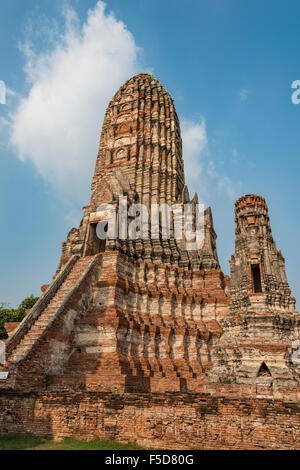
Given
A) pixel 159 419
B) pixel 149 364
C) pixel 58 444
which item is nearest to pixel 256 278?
pixel 149 364

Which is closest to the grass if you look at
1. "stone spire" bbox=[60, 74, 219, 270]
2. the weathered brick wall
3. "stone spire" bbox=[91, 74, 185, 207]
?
the weathered brick wall

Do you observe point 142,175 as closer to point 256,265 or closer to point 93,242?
point 93,242

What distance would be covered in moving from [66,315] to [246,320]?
302 inches

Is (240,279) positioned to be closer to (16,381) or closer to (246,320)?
(246,320)

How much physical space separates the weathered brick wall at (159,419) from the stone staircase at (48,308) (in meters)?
→ 2.24

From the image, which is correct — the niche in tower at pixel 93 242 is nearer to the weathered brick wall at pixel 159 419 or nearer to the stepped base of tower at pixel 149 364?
→ the stepped base of tower at pixel 149 364

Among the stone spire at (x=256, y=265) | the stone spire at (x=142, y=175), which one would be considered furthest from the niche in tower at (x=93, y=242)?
the stone spire at (x=256, y=265)

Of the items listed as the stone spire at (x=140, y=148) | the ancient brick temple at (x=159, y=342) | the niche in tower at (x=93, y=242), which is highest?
the stone spire at (x=140, y=148)

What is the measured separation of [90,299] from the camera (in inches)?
669

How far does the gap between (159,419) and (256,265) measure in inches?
346

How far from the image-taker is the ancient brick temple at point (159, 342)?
31.9ft

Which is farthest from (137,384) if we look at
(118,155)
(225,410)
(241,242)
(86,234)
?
(118,155)

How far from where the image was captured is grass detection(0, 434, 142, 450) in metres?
9.49

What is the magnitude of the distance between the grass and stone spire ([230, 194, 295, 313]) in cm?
756
